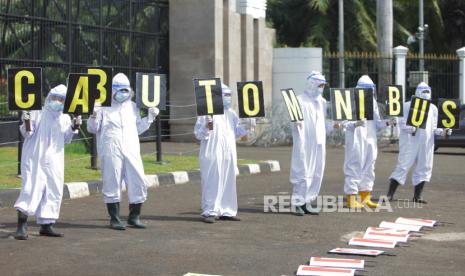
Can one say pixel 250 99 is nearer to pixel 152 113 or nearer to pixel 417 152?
pixel 152 113

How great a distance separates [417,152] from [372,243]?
4.47 metres

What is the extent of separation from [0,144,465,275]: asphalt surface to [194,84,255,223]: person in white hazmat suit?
30cm

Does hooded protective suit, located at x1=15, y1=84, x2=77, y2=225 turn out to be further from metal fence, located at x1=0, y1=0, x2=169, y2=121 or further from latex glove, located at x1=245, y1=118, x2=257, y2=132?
metal fence, located at x1=0, y1=0, x2=169, y2=121

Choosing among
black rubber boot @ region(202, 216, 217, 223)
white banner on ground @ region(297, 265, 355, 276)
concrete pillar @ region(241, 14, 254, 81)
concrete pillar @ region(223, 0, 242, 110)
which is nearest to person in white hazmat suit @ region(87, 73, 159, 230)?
black rubber boot @ region(202, 216, 217, 223)

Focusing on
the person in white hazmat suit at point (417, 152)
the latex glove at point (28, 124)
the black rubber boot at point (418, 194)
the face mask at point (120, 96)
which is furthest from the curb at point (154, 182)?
the black rubber boot at point (418, 194)

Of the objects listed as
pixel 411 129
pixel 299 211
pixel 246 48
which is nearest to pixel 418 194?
pixel 411 129

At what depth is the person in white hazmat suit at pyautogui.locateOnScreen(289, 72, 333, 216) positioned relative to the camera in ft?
42.5

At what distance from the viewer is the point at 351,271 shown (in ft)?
27.9

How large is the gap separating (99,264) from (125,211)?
13.7ft

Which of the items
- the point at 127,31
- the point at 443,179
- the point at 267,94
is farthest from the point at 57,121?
the point at 267,94

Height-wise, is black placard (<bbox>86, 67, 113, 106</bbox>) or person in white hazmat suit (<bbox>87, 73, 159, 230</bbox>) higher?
black placard (<bbox>86, 67, 113, 106</bbox>)

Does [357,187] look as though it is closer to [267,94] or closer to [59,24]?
[59,24]

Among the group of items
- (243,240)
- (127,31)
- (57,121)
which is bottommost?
(243,240)

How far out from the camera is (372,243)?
10.1m
